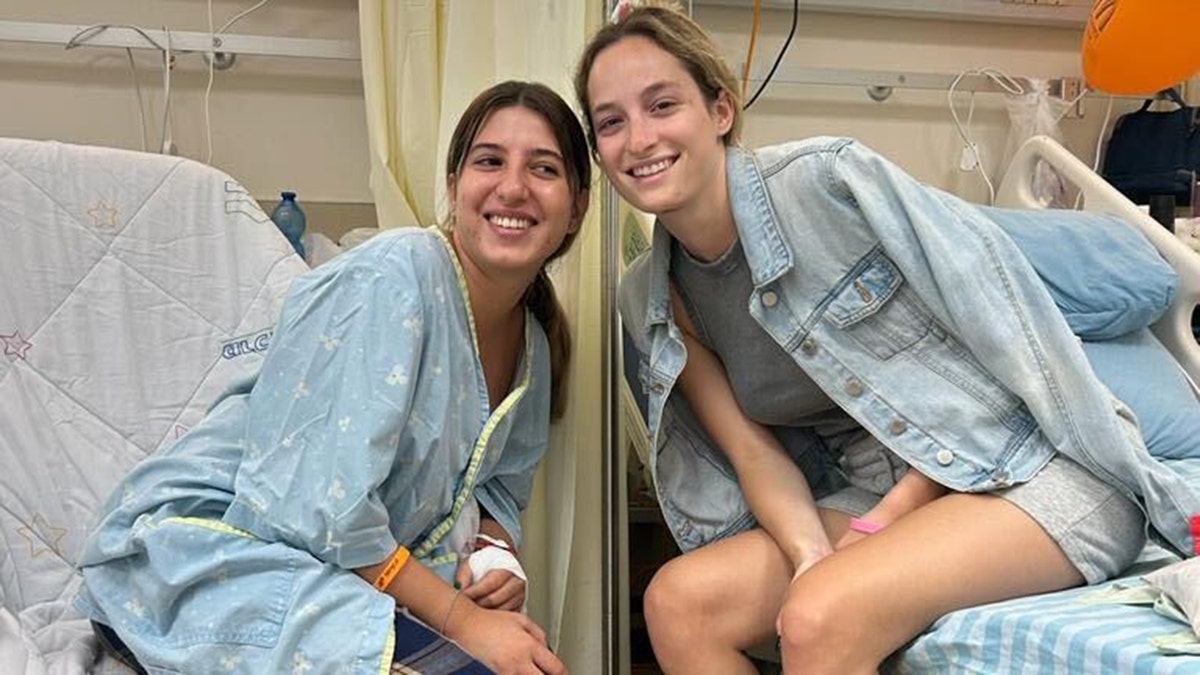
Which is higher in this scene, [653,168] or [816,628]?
[653,168]

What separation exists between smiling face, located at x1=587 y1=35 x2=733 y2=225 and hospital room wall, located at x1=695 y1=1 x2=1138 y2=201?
986 mm

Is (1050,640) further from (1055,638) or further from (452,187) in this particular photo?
(452,187)

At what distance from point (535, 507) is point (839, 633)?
2.11 feet

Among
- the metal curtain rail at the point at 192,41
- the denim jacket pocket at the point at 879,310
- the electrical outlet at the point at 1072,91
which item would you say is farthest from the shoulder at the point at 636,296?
the electrical outlet at the point at 1072,91

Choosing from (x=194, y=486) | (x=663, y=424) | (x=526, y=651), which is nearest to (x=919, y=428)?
(x=663, y=424)

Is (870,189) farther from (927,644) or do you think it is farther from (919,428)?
(927,644)

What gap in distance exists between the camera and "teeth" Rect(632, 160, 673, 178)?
120cm

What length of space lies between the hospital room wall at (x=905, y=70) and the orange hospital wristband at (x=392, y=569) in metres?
1.40

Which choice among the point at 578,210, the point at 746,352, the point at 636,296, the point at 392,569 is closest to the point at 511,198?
the point at 578,210

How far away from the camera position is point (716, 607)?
3.88 ft

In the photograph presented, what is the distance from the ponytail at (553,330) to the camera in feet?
4.66

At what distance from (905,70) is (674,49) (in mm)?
1225

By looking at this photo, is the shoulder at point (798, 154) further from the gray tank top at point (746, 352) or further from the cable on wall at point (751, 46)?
the cable on wall at point (751, 46)

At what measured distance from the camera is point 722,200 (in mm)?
1265
